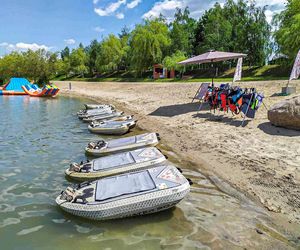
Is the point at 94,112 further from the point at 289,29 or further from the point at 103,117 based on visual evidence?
the point at 289,29

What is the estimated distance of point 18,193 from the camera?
7.04 meters

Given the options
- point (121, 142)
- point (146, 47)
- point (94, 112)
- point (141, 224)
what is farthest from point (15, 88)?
point (141, 224)

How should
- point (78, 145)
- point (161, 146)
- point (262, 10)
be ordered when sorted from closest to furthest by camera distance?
point (161, 146) → point (78, 145) → point (262, 10)

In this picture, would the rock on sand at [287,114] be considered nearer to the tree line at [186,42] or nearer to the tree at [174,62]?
the tree line at [186,42]

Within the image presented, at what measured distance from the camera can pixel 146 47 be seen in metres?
50.4

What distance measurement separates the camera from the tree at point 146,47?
165 feet

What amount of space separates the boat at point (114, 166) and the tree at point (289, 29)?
93.0 ft

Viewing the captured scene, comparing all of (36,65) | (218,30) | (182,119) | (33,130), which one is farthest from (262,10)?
(33,130)

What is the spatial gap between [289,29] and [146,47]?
2454cm

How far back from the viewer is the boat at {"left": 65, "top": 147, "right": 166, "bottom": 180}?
736cm

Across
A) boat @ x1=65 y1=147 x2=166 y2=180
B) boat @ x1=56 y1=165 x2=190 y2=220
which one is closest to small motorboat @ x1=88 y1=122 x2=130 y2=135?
boat @ x1=65 y1=147 x2=166 y2=180

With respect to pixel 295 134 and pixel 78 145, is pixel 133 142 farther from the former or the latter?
pixel 295 134

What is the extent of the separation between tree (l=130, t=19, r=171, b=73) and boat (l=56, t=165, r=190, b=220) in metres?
46.3

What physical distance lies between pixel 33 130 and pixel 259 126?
10.7m
